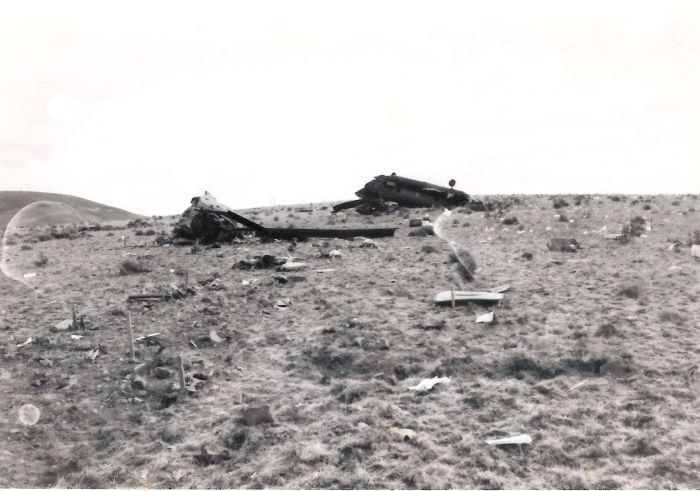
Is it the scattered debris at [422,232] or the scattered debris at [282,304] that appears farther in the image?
the scattered debris at [422,232]

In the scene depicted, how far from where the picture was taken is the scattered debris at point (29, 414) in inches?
172

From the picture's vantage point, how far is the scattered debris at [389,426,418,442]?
3.83m

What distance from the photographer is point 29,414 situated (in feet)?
14.8

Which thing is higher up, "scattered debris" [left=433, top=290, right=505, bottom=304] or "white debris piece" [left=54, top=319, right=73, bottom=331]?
"scattered debris" [left=433, top=290, right=505, bottom=304]

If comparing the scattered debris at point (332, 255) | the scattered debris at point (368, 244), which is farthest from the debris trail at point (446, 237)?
the scattered debris at point (332, 255)

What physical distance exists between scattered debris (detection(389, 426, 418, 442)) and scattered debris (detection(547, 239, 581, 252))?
24.7ft

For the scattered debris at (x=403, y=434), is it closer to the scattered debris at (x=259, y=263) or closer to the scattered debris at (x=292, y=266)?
the scattered debris at (x=292, y=266)

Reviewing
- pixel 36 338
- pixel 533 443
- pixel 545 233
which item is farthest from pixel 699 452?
pixel 545 233

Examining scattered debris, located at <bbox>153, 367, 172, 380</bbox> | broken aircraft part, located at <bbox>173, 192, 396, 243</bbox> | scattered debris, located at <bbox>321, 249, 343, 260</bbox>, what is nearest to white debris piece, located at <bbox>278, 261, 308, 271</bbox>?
scattered debris, located at <bbox>321, 249, 343, 260</bbox>

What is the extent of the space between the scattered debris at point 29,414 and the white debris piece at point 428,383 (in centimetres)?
339

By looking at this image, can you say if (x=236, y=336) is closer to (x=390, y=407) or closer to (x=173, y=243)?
(x=390, y=407)

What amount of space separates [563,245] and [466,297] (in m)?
4.42

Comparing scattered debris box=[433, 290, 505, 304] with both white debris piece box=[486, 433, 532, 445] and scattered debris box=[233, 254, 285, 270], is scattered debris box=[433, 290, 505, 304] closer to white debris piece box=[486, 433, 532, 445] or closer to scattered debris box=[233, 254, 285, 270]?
white debris piece box=[486, 433, 532, 445]

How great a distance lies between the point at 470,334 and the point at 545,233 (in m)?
7.52
